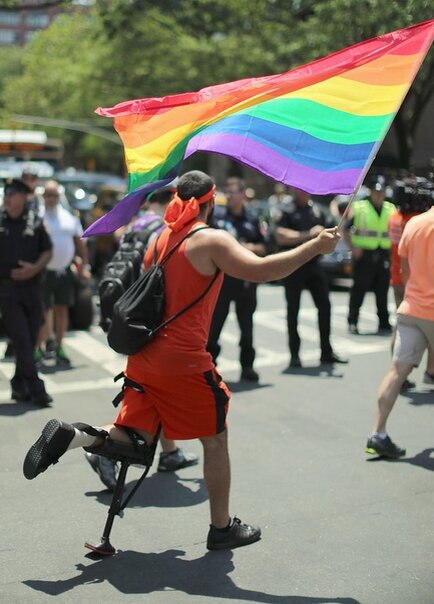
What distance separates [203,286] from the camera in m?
4.67

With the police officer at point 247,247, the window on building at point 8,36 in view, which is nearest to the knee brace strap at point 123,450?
the police officer at point 247,247

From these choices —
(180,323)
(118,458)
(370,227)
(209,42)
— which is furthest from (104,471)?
(209,42)

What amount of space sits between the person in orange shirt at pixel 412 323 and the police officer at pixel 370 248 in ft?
17.3

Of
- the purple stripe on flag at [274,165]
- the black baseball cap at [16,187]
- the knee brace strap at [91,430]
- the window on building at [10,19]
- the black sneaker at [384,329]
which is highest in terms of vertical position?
the window on building at [10,19]

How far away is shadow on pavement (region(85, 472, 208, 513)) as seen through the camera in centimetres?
566

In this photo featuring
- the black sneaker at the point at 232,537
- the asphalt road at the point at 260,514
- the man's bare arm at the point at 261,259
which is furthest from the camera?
the black sneaker at the point at 232,537

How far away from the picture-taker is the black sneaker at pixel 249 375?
9156 mm

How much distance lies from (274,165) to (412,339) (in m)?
2.11

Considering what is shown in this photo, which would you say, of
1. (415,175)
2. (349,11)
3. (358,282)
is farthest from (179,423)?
(349,11)

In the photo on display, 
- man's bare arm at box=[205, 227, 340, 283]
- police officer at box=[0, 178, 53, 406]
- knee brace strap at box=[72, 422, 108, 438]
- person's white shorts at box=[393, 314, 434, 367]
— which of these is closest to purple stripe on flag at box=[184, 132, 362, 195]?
man's bare arm at box=[205, 227, 340, 283]

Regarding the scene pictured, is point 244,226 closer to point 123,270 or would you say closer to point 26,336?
point 26,336

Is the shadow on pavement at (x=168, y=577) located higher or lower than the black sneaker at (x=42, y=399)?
higher

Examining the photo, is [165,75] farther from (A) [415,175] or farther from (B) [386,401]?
(B) [386,401]

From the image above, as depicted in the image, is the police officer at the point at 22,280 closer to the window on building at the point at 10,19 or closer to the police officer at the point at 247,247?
the police officer at the point at 247,247
